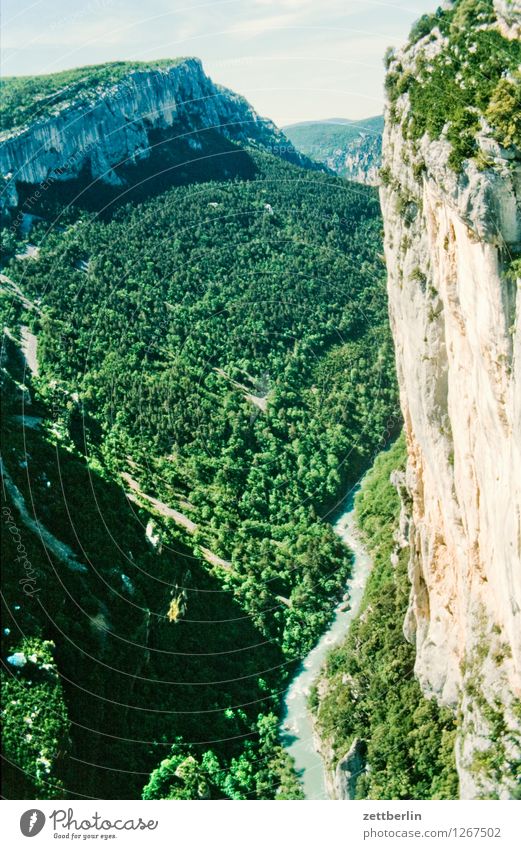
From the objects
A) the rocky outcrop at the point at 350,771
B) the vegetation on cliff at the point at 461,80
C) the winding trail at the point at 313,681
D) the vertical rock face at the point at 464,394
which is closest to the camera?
the vertical rock face at the point at 464,394

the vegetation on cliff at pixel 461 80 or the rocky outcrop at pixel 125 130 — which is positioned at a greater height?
the rocky outcrop at pixel 125 130

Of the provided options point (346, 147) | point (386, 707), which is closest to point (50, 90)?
point (346, 147)

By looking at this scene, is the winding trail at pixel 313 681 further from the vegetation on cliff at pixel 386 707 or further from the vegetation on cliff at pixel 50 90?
the vegetation on cliff at pixel 50 90

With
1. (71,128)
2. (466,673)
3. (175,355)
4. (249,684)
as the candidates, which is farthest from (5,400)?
(71,128)

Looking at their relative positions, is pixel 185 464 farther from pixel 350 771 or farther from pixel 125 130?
pixel 125 130
